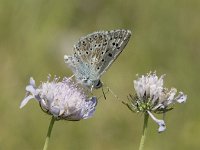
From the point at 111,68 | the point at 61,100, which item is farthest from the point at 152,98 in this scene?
the point at 111,68

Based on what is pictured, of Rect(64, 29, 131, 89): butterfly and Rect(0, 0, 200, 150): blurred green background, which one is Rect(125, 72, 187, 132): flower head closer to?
Rect(64, 29, 131, 89): butterfly

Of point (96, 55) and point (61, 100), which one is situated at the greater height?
point (96, 55)

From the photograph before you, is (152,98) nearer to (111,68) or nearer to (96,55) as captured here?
(96,55)

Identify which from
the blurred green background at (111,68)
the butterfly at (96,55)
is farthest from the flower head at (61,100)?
the blurred green background at (111,68)

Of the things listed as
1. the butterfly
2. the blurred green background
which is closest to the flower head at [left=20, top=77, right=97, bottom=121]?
the butterfly

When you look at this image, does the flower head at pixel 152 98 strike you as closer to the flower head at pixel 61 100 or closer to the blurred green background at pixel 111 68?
the flower head at pixel 61 100

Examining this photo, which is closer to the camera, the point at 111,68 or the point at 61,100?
the point at 61,100

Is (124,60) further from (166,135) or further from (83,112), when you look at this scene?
(83,112)
